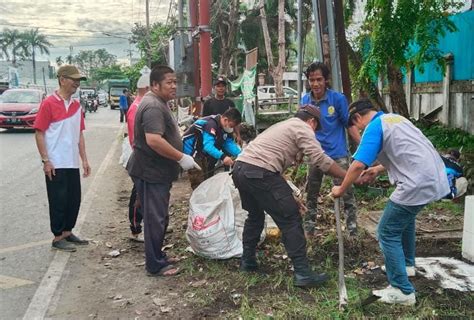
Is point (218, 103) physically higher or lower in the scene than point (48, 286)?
higher

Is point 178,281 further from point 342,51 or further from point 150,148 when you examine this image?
point 342,51

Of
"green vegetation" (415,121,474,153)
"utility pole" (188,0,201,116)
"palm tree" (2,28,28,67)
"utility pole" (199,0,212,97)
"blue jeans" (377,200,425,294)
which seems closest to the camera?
"blue jeans" (377,200,425,294)

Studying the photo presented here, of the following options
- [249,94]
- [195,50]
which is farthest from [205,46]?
[249,94]

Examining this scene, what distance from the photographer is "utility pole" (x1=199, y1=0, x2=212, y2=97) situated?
9.55 m

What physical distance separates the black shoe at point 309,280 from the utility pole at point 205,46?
255 inches

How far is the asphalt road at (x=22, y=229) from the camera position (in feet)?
13.5

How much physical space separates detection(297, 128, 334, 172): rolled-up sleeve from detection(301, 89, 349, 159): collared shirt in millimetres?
1051

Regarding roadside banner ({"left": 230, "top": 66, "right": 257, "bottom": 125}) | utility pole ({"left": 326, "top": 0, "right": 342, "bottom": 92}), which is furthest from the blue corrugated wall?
utility pole ({"left": 326, "top": 0, "right": 342, "bottom": 92})

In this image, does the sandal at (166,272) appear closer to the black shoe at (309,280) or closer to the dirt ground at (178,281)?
the dirt ground at (178,281)

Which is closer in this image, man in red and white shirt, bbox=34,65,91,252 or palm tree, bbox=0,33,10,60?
man in red and white shirt, bbox=34,65,91,252

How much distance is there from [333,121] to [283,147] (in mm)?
1161

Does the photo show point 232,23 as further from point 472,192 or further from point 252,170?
point 252,170

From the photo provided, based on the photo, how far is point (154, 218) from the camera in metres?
4.40

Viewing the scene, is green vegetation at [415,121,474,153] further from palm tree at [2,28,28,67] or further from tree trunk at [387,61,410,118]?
palm tree at [2,28,28,67]
